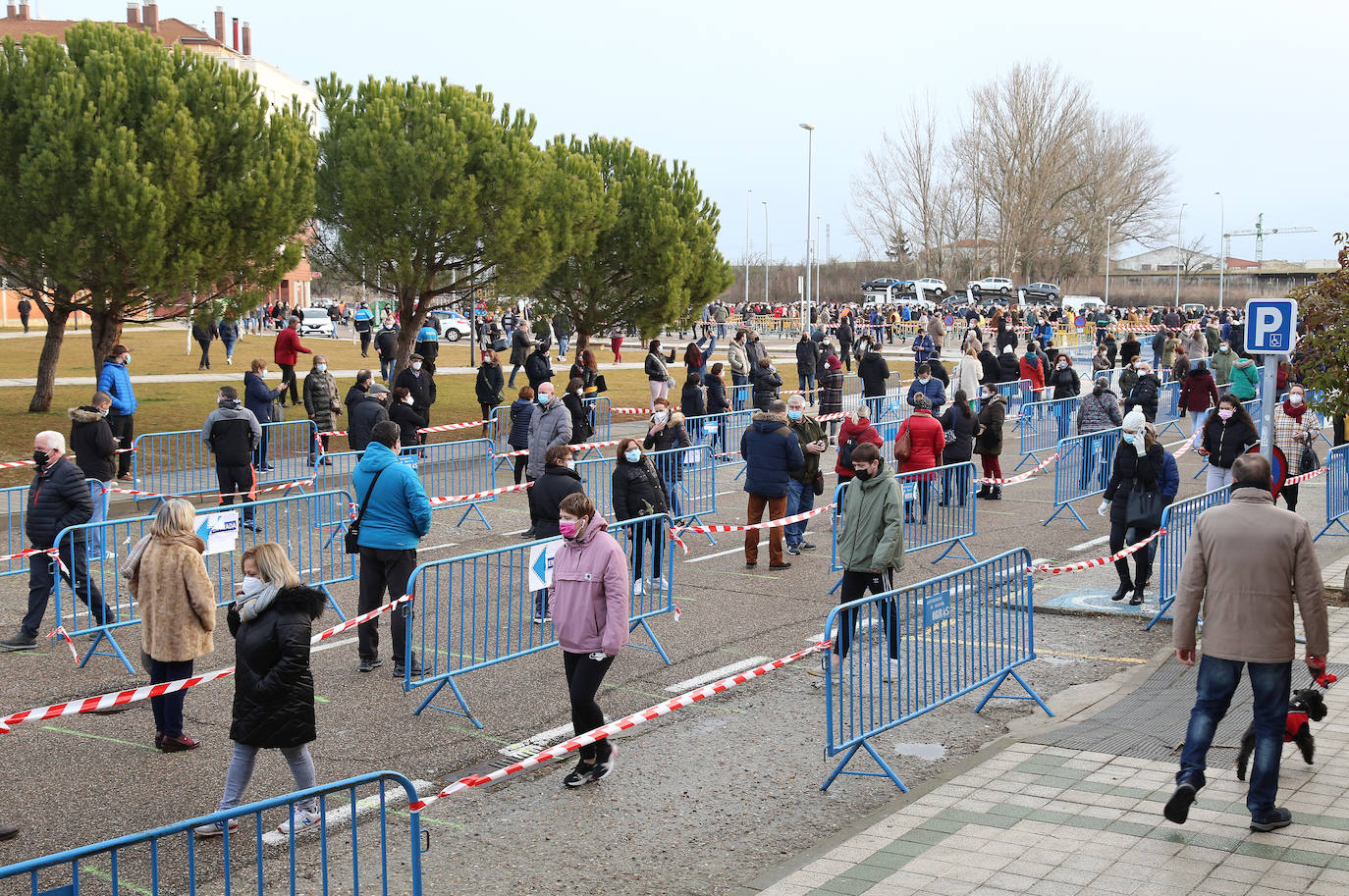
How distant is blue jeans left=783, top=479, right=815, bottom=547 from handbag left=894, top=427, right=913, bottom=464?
120 cm

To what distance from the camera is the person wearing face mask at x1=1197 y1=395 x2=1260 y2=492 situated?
46.0ft

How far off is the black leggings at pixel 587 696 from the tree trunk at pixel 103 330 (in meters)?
18.3

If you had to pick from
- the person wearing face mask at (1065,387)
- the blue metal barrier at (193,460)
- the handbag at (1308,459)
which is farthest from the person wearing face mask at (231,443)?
the person wearing face mask at (1065,387)

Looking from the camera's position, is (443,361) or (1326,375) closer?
(1326,375)

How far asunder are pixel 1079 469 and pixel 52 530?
11568 millimetres

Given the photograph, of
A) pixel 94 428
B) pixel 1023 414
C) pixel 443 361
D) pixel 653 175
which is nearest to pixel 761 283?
pixel 443 361

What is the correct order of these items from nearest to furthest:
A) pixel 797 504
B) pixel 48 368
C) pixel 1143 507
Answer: pixel 1143 507 < pixel 797 504 < pixel 48 368

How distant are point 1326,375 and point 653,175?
22292mm

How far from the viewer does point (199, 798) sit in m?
7.18

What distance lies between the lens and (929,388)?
19422mm

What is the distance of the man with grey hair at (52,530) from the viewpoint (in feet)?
33.0

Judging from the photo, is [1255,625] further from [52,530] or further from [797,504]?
[52,530]

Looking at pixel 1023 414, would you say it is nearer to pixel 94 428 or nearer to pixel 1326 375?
pixel 1326 375

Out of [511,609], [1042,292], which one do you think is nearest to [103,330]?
[511,609]
